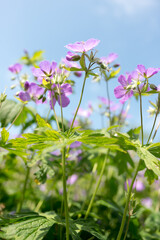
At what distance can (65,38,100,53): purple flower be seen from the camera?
1.30m

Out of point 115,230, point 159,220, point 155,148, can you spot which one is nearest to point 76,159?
point 115,230

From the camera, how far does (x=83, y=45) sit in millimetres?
1328

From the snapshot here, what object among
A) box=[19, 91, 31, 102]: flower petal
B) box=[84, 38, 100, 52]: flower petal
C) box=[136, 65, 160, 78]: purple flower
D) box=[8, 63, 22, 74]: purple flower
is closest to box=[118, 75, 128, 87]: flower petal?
box=[136, 65, 160, 78]: purple flower

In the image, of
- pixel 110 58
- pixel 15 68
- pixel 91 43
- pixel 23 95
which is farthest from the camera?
pixel 15 68

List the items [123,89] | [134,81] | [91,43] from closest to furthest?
[91,43] < [134,81] < [123,89]

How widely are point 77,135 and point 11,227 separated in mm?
650

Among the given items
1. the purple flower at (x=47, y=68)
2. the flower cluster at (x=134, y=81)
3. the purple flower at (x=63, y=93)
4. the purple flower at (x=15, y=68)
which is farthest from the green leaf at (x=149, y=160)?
the purple flower at (x=15, y=68)

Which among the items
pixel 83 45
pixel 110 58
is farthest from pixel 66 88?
pixel 110 58

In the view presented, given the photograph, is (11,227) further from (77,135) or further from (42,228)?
(77,135)

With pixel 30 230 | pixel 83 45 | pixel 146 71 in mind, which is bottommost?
pixel 30 230

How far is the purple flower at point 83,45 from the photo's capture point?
4.26ft

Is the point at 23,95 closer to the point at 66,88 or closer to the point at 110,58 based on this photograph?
the point at 66,88

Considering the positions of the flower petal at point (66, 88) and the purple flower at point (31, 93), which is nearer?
the flower petal at point (66, 88)

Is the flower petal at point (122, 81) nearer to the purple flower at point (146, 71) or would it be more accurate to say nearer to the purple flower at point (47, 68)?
the purple flower at point (146, 71)
